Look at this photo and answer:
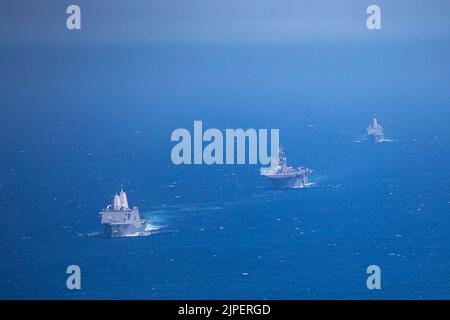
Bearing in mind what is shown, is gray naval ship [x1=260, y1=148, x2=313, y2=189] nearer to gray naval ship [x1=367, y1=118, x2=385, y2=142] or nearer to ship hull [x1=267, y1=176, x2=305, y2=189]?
ship hull [x1=267, y1=176, x2=305, y2=189]

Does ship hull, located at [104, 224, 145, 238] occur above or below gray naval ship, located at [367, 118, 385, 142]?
below

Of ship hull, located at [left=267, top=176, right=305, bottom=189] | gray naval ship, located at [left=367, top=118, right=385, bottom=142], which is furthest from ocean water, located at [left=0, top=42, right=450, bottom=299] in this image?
ship hull, located at [left=267, top=176, right=305, bottom=189]

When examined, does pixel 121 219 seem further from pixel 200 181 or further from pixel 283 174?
pixel 283 174

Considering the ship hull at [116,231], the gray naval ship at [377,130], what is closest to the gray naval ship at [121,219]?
the ship hull at [116,231]

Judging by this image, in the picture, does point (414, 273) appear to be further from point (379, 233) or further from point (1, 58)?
point (1, 58)

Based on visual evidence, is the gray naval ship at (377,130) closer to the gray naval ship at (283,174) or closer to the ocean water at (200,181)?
the ocean water at (200,181)

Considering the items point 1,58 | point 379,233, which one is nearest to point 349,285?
point 379,233

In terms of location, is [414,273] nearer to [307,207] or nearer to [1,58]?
[307,207]
